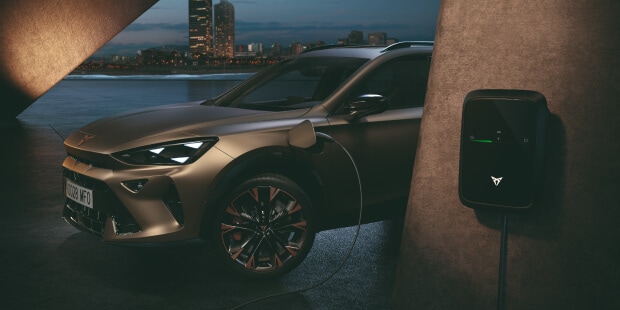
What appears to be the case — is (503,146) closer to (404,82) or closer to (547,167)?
(547,167)

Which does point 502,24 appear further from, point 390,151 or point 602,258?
point 390,151

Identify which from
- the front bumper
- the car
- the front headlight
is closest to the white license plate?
the car

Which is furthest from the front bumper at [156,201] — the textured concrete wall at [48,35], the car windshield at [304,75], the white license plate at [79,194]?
the textured concrete wall at [48,35]

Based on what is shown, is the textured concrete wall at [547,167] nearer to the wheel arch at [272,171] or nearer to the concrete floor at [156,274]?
the concrete floor at [156,274]

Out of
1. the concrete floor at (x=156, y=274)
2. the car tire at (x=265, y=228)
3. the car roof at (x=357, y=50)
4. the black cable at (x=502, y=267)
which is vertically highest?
the car roof at (x=357, y=50)

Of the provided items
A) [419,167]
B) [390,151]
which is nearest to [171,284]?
[390,151]

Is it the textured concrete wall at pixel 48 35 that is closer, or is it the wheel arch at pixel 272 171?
the wheel arch at pixel 272 171

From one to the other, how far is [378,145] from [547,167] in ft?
8.21

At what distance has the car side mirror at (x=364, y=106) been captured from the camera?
494 centimetres

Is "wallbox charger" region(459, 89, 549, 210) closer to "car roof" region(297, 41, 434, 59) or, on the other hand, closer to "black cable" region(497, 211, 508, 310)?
"black cable" region(497, 211, 508, 310)

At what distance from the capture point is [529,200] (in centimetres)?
261

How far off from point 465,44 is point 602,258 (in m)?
0.97

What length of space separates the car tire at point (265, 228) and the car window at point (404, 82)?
1.23 metres

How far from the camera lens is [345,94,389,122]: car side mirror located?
4938 mm
